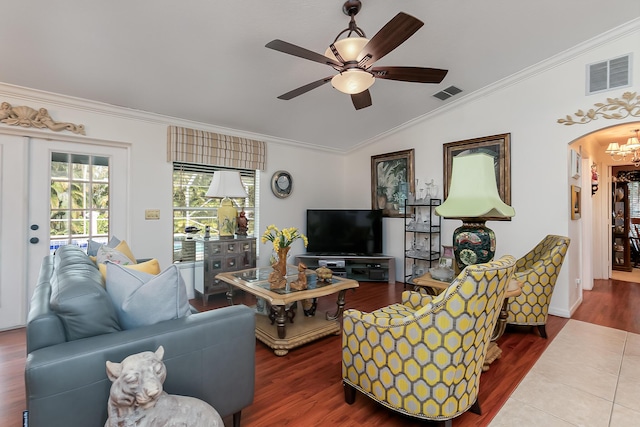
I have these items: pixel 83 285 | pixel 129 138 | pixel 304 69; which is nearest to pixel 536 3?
pixel 304 69

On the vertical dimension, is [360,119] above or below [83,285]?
above

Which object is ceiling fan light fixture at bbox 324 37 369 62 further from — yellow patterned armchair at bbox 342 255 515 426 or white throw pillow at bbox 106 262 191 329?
white throw pillow at bbox 106 262 191 329

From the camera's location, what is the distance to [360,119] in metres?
4.63

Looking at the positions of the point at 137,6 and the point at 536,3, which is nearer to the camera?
the point at 137,6

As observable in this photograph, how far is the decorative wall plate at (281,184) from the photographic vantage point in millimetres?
4887

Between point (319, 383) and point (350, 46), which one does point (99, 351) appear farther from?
point (350, 46)

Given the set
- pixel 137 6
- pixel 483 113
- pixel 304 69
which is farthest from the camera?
pixel 483 113

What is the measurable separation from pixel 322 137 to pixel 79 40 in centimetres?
334

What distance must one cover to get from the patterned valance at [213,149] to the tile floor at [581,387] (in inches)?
156

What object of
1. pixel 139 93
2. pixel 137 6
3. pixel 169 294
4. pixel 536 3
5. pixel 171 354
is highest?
pixel 536 3

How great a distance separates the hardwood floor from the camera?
5.83 ft

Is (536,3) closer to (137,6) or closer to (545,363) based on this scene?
(545,363)

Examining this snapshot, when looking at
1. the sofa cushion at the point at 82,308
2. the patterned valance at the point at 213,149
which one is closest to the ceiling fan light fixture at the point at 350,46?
the sofa cushion at the point at 82,308

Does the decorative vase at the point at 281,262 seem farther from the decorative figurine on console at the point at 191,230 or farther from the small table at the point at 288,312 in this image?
the decorative figurine on console at the point at 191,230
